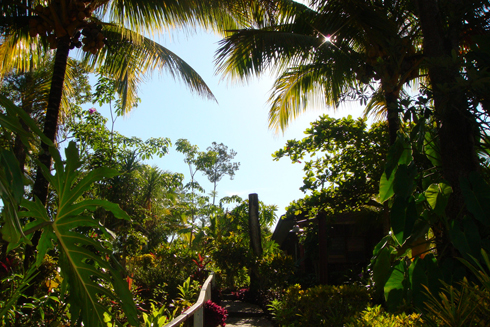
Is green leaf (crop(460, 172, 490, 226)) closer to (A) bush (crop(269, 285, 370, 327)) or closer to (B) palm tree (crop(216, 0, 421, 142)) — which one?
(B) palm tree (crop(216, 0, 421, 142))

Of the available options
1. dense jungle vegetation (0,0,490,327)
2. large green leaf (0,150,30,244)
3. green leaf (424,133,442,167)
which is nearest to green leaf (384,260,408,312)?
dense jungle vegetation (0,0,490,327)

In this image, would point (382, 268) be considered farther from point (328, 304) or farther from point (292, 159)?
point (292, 159)

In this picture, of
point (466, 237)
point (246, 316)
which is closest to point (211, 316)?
point (246, 316)

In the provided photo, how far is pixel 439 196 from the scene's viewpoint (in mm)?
2855

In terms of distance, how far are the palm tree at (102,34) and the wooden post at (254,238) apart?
21.6 ft

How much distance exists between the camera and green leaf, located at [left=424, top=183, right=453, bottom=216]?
9.16ft

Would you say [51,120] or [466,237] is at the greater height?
[51,120]

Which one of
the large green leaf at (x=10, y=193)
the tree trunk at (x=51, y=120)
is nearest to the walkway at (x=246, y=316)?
the tree trunk at (x=51, y=120)

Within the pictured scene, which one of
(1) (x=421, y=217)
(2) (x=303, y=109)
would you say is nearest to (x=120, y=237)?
(2) (x=303, y=109)

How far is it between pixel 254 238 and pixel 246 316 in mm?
3644

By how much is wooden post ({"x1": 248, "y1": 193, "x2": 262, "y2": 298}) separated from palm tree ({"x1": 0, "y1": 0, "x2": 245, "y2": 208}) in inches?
259

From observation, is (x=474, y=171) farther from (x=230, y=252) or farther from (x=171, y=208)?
(x=171, y=208)

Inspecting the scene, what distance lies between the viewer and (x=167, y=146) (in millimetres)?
14797

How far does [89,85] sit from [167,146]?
13.8ft
